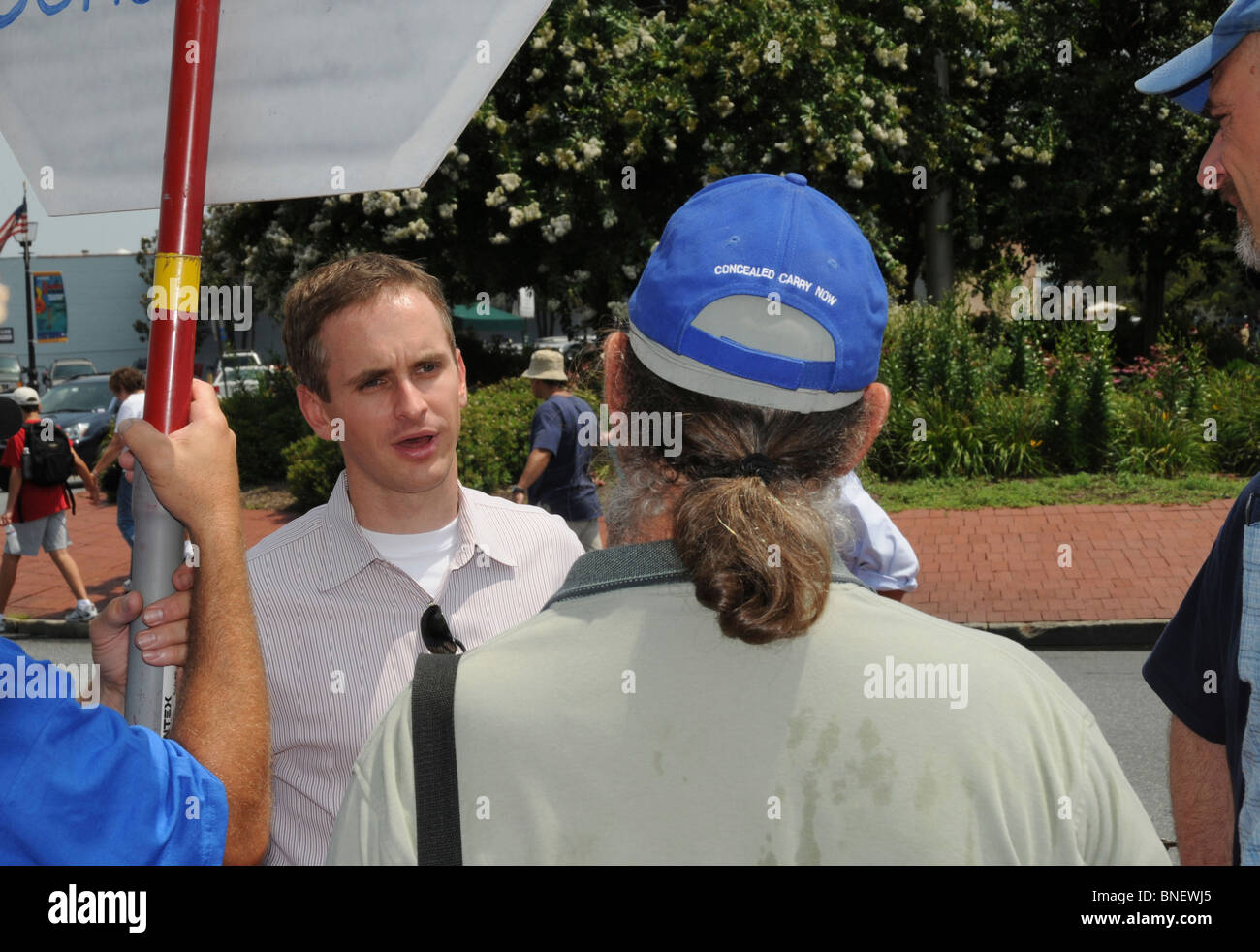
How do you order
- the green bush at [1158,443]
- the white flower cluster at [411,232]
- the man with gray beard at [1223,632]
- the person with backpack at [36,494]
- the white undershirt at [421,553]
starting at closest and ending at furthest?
the man with gray beard at [1223,632] → the white undershirt at [421,553] → the person with backpack at [36,494] → the green bush at [1158,443] → the white flower cluster at [411,232]

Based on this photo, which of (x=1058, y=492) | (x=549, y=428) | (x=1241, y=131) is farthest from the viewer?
(x=1058, y=492)

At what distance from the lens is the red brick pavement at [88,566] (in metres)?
10.4

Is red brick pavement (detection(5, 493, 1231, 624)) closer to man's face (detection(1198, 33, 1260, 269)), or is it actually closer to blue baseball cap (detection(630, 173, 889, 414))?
man's face (detection(1198, 33, 1260, 269))

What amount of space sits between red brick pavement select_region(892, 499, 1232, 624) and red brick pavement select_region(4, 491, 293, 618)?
19.6 ft

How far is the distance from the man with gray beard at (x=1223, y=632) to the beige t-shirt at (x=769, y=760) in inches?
27.5

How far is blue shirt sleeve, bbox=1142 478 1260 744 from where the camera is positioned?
5.94 feet

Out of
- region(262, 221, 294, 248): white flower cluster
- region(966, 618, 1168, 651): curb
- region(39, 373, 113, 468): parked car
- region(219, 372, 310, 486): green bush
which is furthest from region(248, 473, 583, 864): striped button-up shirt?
region(39, 373, 113, 468): parked car

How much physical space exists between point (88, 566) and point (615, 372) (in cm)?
1214

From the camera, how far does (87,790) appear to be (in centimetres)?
123

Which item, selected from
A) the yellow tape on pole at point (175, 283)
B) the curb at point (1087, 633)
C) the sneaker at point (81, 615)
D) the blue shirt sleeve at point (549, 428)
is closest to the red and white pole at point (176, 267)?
the yellow tape on pole at point (175, 283)

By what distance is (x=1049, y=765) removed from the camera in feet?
3.79

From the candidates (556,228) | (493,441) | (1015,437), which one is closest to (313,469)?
(493,441)

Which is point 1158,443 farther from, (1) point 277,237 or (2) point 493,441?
(1) point 277,237

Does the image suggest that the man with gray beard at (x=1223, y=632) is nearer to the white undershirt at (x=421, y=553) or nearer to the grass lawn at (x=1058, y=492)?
the white undershirt at (x=421, y=553)
